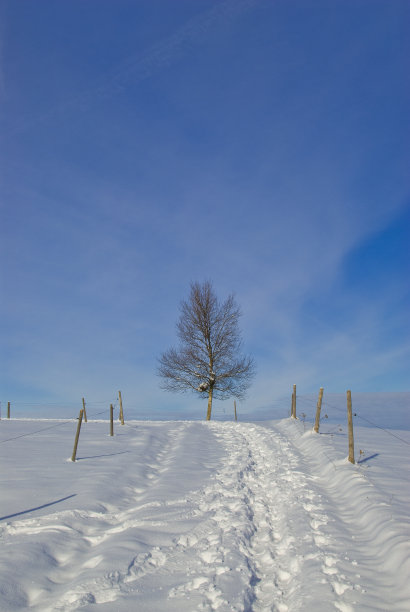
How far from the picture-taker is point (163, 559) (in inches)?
220

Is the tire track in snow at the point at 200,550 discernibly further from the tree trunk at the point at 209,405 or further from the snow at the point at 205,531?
the tree trunk at the point at 209,405

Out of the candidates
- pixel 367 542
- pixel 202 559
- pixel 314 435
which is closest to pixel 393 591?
pixel 367 542

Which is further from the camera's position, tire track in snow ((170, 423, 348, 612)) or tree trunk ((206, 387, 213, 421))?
tree trunk ((206, 387, 213, 421))

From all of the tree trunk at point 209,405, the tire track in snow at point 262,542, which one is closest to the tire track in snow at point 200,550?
the tire track in snow at point 262,542

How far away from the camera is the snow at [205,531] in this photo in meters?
4.67

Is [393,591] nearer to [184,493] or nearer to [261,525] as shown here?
[261,525]

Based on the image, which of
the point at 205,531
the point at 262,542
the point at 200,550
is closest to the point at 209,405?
the point at 205,531

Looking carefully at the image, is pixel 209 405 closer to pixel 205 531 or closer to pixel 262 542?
pixel 205 531

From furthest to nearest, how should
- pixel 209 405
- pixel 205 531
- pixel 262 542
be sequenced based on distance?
pixel 209 405, pixel 205 531, pixel 262 542

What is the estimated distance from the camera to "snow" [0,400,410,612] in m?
4.67

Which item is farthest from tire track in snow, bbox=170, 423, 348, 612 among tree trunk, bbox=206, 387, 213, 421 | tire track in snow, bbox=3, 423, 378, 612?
tree trunk, bbox=206, 387, 213, 421

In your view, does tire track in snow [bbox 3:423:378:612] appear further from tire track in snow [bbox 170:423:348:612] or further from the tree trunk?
the tree trunk

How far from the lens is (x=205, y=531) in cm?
659

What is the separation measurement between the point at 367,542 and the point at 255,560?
2.02m
